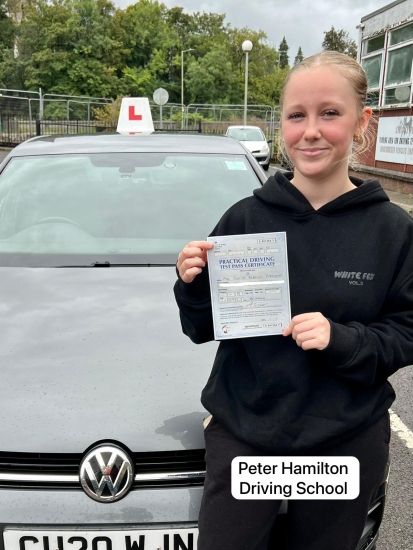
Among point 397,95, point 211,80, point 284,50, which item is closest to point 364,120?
point 397,95

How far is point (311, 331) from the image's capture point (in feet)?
4.12

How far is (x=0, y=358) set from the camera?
71.9 inches

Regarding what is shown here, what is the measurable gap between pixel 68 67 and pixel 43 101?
3232 cm

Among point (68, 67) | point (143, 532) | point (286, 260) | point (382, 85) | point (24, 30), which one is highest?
point (24, 30)

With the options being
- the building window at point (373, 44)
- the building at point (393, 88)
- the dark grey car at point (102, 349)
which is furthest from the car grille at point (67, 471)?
the building window at point (373, 44)

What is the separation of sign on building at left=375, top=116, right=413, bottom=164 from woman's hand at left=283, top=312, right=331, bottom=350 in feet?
37.7

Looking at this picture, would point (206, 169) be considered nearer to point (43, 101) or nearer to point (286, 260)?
point (286, 260)

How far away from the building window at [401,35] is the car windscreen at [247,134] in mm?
6103

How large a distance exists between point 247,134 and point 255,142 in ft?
2.64

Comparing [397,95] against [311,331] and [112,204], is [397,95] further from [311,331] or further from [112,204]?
[311,331]

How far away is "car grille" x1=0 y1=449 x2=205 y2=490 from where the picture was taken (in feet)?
5.03

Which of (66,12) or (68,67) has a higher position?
(66,12)

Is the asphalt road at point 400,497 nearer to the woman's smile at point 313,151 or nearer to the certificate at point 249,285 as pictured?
the certificate at point 249,285

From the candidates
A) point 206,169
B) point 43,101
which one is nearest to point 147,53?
point 43,101
